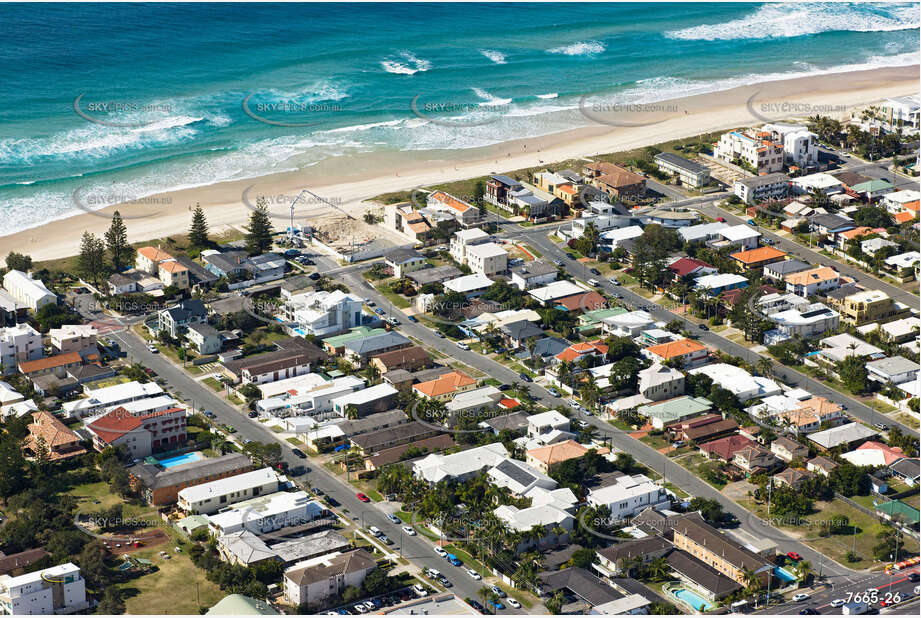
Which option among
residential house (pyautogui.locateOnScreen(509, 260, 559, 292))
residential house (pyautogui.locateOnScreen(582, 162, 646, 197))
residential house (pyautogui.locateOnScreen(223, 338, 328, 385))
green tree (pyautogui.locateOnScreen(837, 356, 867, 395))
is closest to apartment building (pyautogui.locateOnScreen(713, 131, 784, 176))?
residential house (pyautogui.locateOnScreen(582, 162, 646, 197))

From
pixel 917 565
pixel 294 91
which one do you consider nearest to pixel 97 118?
pixel 294 91

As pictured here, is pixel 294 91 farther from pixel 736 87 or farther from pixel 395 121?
pixel 736 87

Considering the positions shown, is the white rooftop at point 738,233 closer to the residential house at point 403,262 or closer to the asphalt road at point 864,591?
the residential house at point 403,262

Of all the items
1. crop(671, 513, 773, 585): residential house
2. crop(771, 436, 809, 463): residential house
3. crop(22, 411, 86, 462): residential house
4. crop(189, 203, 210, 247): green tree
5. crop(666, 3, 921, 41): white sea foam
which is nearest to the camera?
crop(671, 513, 773, 585): residential house

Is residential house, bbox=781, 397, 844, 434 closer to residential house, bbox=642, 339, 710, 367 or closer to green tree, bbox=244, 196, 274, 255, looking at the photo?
residential house, bbox=642, 339, 710, 367

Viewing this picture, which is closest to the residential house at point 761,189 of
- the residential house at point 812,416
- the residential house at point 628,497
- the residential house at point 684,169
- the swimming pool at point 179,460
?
the residential house at point 684,169

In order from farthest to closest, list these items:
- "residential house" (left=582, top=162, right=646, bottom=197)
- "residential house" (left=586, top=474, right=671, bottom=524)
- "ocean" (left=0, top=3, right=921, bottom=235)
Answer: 1. "ocean" (left=0, top=3, right=921, bottom=235)
2. "residential house" (left=582, top=162, right=646, bottom=197)
3. "residential house" (left=586, top=474, right=671, bottom=524)
